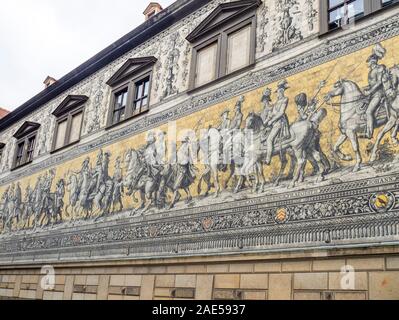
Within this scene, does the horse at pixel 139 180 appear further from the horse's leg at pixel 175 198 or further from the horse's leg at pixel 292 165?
the horse's leg at pixel 292 165

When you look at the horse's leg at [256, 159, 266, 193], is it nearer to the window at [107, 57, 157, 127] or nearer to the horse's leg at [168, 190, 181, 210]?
the horse's leg at [168, 190, 181, 210]

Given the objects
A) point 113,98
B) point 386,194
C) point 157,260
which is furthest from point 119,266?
point 386,194

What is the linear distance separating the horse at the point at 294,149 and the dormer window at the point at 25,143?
824 centimetres

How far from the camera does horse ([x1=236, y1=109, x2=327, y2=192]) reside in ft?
18.5

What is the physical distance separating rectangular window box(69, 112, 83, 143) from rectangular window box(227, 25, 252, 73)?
15.9 ft

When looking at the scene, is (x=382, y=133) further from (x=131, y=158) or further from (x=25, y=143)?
(x=25, y=143)

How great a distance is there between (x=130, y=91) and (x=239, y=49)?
3075 millimetres

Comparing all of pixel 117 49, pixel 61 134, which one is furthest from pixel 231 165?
pixel 61 134

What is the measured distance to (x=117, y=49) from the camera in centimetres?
1050

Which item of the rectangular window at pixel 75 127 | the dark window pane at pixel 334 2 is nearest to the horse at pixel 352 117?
the dark window pane at pixel 334 2

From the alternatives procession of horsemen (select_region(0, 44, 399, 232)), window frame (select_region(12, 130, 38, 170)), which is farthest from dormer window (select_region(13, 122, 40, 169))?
procession of horsemen (select_region(0, 44, 399, 232))

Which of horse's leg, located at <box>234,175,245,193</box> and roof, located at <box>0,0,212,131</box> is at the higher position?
roof, located at <box>0,0,212,131</box>

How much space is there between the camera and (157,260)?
7.02 metres

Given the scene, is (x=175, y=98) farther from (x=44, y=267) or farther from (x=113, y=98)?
(x=44, y=267)
